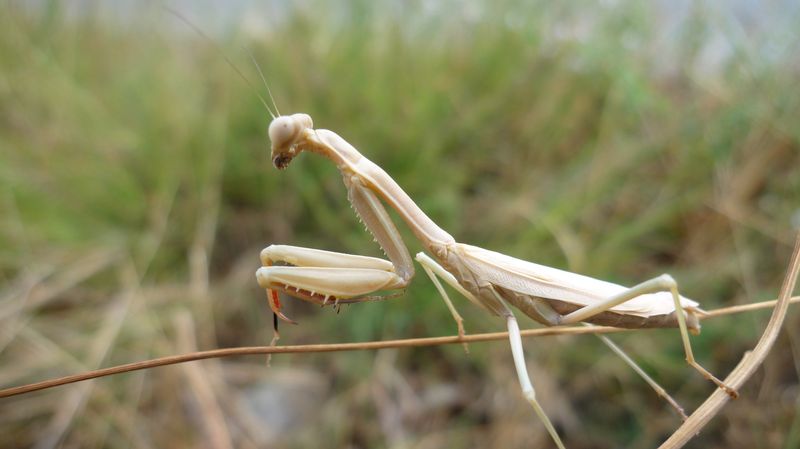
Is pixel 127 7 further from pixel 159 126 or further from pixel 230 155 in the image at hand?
pixel 230 155

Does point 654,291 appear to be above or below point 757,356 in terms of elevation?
above

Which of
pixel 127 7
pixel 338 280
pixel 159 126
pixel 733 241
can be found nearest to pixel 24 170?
pixel 159 126

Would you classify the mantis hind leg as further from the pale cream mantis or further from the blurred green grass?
the blurred green grass

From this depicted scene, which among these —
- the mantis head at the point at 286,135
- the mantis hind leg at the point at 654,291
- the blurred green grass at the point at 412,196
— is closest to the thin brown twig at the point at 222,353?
the mantis hind leg at the point at 654,291

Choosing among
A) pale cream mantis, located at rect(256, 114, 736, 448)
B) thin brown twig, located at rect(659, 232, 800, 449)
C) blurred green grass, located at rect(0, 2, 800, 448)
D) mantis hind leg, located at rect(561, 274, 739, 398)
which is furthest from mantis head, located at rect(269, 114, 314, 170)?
blurred green grass, located at rect(0, 2, 800, 448)

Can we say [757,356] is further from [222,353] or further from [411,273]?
Result: [222,353]

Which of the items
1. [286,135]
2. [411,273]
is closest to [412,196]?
[411,273]
